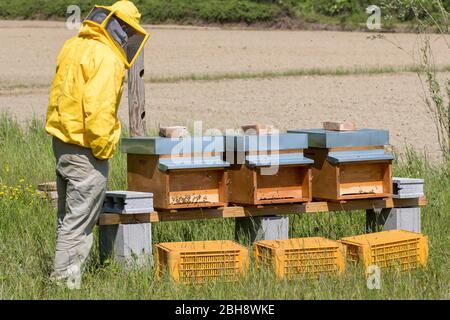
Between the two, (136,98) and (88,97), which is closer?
(88,97)

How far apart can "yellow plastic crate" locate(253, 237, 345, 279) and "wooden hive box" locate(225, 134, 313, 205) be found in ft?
1.59

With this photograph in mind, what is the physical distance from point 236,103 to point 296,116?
2.50 meters

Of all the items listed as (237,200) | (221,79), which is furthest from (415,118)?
(237,200)

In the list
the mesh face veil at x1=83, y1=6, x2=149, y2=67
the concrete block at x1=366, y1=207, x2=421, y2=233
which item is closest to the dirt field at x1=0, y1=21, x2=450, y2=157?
the concrete block at x1=366, y1=207, x2=421, y2=233

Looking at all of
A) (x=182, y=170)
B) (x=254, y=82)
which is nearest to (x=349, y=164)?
(x=182, y=170)

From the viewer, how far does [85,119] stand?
6461 millimetres

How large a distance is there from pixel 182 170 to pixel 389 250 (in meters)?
1.52

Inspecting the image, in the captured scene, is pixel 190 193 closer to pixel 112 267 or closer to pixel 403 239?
pixel 112 267

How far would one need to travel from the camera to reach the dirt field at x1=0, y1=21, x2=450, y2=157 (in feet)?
64.8

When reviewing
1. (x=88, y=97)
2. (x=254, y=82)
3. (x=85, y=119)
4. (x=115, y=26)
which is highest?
(x=254, y=82)

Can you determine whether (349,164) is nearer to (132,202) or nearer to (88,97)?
(132,202)

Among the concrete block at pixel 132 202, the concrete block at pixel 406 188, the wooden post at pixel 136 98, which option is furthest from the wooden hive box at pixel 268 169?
the wooden post at pixel 136 98

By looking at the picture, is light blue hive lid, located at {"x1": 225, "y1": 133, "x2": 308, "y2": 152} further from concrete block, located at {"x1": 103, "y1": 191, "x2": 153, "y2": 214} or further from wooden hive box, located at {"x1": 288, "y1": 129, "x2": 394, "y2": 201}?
concrete block, located at {"x1": 103, "y1": 191, "x2": 153, "y2": 214}
